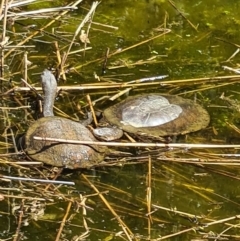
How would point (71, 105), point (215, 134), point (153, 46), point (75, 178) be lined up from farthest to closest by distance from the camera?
point (153, 46) → point (71, 105) → point (215, 134) → point (75, 178)

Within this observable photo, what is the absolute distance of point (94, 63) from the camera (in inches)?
177

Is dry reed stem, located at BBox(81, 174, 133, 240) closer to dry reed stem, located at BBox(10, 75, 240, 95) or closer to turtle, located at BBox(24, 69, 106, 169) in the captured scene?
turtle, located at BBox(24, 69, 106, 169)

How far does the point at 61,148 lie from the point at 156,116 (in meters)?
0.68

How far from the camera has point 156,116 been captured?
3814 millimetres

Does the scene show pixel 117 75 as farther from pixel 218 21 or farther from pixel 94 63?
pixel 218 21

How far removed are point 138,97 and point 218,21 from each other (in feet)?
5.79

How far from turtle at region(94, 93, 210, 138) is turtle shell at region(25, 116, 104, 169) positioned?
13.2 inches

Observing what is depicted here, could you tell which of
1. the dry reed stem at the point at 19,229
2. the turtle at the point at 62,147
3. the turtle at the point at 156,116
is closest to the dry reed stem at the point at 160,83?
the turtle at the point at 156,116

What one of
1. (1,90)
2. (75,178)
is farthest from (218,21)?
(75,178)

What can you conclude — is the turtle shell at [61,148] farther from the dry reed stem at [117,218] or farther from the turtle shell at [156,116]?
the turtle shell at [156,116]

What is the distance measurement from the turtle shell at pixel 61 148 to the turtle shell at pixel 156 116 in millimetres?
347

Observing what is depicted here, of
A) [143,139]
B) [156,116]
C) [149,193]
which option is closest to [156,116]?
[156,116]

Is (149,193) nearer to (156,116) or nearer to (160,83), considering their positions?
(156,116)

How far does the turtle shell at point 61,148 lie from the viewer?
10.9 ft
